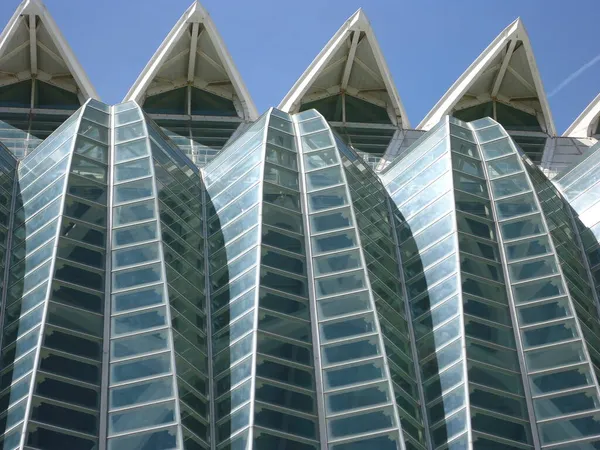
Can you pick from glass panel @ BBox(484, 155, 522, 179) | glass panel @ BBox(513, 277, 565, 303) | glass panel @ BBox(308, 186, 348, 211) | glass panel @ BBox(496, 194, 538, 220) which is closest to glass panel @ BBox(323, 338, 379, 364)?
glass panel @ BBox(513, 277, 565, 303)

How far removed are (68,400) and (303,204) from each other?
1189cm

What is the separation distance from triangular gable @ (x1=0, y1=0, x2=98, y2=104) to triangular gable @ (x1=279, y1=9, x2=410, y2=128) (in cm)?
946

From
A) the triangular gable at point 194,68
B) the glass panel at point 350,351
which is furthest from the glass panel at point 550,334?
the triangular gable at point 194,68

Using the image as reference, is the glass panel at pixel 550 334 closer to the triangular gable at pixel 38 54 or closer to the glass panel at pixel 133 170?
the glass panel at pixel 133 170

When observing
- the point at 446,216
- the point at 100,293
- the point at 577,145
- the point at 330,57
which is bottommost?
the point at 100,293

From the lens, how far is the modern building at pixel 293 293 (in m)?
39.7

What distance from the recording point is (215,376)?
41.9 metres

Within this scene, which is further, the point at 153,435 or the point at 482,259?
the point at 482,259

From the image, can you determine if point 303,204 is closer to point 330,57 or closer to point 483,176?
point 483,176

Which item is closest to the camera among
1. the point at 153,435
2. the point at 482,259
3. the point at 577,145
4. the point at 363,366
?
the point at 153,435

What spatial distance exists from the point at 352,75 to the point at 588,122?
36.0 feet

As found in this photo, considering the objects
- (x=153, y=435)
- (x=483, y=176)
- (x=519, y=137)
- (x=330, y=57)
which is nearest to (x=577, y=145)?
(x=519, y=137)

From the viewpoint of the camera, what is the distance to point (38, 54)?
6525 centimetres

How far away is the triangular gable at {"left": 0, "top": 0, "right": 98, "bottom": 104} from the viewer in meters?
63.4
